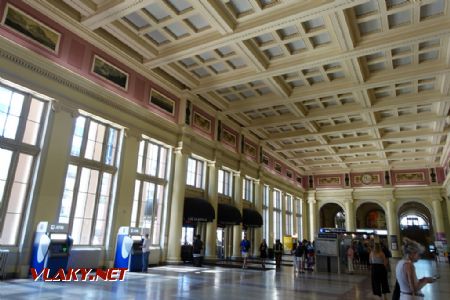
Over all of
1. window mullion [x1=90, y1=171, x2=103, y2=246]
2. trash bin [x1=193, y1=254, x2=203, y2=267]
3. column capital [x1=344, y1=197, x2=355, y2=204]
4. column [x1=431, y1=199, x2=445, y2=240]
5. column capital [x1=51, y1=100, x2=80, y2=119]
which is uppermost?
column capital [x1=344, y1=197, x2=355, y2=204]

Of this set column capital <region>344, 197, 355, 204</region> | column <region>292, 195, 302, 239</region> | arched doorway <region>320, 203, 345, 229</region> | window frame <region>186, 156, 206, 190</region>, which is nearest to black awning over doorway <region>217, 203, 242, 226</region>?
window frame <region>186, 156, 206, 190</region>

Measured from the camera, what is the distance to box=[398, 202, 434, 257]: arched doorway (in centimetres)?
3048

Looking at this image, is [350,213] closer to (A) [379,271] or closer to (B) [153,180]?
(B) [153,180]

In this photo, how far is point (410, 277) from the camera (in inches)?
136

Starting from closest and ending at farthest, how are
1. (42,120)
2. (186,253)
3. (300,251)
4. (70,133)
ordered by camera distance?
1. (42,120)
2. (70,133)
3. (300,251)
4. (186,253)

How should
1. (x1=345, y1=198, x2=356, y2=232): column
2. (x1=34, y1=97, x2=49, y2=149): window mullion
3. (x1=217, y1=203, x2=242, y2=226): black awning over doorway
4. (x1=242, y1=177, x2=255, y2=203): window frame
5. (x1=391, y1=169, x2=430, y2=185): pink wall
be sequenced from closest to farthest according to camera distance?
(x1=34, y1=97, x2=49, y2=149): window mullion, (x1=217, y1=203, x2=242, y2=226): black awning over doorway, (x1=242, y1=177, x2=255, y2=203): window frame, (x1=391, y1=169, x2=430, y2=185): pink wall, (x1=345, y1=198, x2=356, y2=232): column

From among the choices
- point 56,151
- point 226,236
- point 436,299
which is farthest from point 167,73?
point 436,299

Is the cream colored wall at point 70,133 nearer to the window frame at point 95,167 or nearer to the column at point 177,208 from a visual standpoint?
the column at point 177,208

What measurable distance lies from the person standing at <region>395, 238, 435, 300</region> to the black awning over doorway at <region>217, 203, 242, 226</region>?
498 inches

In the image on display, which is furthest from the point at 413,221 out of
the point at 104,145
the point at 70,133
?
the point at 70,133

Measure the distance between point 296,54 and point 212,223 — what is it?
27.6 feet

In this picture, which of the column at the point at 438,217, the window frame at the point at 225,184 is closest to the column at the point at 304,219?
the column at the point at 438,217

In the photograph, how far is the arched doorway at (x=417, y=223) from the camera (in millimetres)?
30484

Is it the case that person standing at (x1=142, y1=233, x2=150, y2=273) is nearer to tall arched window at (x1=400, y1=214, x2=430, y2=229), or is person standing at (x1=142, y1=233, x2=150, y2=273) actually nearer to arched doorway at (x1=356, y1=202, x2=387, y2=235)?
arched doorway at (x1=356, y1=202, x2=387, y2=235)
